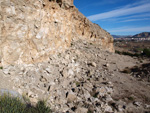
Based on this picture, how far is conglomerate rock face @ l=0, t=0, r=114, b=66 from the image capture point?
5864 mm

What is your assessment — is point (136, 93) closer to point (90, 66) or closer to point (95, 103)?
point (95, 103)

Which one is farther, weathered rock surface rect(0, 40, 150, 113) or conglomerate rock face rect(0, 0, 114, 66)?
conglomerate rock face rect(0, 0, 114, 66)

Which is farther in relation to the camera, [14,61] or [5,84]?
[14,61]

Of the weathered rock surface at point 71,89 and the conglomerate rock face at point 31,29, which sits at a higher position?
the conglomerate rock face at point 31,29

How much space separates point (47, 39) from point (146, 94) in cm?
753

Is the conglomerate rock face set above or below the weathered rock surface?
above

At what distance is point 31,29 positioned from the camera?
6.88m

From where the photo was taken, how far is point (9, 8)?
19.2ft

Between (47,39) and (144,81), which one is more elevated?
(47,39)

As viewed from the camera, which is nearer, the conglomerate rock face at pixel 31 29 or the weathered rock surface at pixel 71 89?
the weathered rock surface at pixel 71 89

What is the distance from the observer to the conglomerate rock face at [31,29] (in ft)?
19.2

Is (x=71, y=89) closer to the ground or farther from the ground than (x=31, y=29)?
closer to the ground

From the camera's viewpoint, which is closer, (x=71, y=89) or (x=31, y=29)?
(x=71, y=89)

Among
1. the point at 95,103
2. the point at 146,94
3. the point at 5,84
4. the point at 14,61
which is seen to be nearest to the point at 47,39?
the point at 14,61
